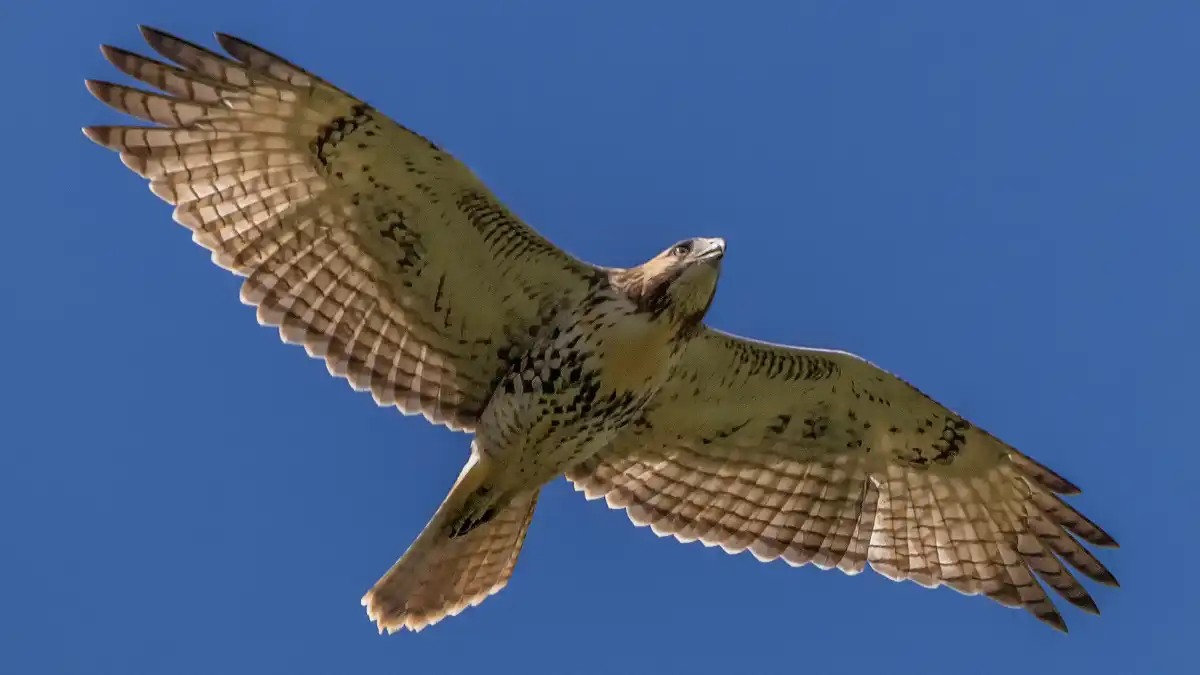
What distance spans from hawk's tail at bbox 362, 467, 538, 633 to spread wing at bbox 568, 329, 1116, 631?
2.19ft

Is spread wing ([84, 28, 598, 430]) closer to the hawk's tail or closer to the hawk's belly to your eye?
the hawk's belly

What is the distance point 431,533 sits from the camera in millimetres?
9242

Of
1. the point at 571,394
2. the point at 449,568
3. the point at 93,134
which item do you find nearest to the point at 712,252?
the point at 571,394

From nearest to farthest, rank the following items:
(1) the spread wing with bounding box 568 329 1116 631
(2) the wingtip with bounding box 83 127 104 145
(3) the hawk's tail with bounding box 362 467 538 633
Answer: (2) the wingtip with bounding box 83 127 104 145
(3) the hawk's tail with bounding box 362 467 538 633
(1) the spread wing with bounding box 568 329 1116 631

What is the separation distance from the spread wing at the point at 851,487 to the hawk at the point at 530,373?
14 mm

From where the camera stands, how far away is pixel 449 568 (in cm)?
938

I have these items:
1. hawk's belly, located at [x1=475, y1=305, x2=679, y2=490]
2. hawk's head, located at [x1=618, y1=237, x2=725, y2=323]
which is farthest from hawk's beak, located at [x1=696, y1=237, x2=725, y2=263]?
hawk's belly, located at [x1=475, y1=305, x2=679, y2=490]

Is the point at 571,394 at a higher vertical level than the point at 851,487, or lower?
lower

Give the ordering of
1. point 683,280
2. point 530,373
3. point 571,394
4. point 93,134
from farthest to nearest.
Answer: point 530,373
point 571,394
point 683,280
point 93,134

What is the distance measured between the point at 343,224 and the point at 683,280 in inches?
75.2

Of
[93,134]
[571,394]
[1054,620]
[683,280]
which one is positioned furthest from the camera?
[1054,620]

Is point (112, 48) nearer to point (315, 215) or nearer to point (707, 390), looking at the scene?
point (315, 215)

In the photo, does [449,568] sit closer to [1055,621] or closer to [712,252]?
[712,252]

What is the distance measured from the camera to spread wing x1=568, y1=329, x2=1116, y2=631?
971cm
